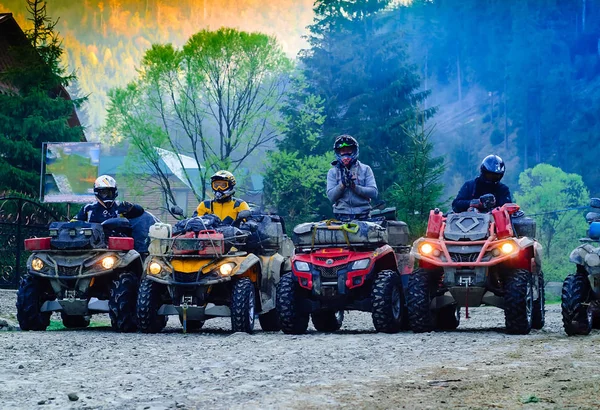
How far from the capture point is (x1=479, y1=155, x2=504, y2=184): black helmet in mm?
16609

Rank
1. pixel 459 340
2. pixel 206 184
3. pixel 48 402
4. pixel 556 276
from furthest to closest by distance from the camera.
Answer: pixel 556 276 → pixel 206 184 → pixel 459 340 → pixel 48 402

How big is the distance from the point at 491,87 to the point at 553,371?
11113 centimetres

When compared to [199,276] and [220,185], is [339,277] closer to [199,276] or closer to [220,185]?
[199,276]

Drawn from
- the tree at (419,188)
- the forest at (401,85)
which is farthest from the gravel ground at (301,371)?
the forest at (401,85)

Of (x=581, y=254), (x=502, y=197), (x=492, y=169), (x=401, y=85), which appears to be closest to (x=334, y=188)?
(x=492, y=169)

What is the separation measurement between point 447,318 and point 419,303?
4.93 ft

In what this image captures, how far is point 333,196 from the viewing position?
17109 millimetres

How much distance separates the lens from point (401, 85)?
62.3m

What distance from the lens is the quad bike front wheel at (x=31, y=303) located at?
16703 millimetres

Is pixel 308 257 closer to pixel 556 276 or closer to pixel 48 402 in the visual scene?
pixel 48 402

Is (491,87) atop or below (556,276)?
atop

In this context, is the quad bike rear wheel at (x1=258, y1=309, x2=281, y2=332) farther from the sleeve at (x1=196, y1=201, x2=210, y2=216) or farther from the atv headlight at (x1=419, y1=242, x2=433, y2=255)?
the atv headlight at (x1=419, y1=242, x2=433, y2=255)

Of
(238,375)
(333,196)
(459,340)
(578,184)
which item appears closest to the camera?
(238,375)

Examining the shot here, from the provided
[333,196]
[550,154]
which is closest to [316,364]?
[333,196]
